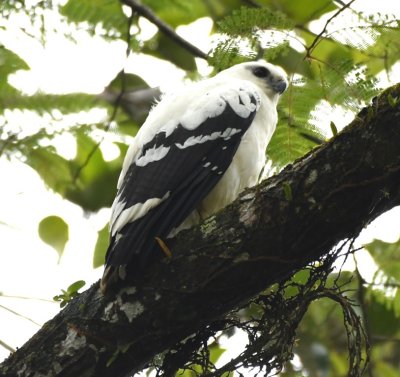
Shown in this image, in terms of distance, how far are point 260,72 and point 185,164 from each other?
1.64 meters

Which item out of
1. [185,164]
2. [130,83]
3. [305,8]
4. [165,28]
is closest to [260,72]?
[305,8]

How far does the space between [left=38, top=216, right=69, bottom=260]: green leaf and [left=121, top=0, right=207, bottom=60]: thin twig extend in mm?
1593

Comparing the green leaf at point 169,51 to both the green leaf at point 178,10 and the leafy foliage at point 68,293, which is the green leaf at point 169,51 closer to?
the green leaf at point 178,10

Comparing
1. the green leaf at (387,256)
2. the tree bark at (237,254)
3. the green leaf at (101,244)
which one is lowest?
the tree bark at (237,254)

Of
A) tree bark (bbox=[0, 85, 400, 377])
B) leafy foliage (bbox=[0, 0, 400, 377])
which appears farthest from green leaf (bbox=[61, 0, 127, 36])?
tree bark (bbox=[0, 85, 400, 377])

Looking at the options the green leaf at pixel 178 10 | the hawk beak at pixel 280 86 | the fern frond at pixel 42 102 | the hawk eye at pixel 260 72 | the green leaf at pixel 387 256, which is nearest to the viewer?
the green leaf at pixel 387 256

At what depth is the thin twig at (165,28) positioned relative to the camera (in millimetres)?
6168

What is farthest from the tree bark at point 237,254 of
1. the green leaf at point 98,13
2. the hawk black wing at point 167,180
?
the green leaf at point 98,13

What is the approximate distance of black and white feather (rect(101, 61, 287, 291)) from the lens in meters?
4.00

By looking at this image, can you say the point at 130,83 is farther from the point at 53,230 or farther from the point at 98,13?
the point at 53,230

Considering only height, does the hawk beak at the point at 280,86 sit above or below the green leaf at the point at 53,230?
above

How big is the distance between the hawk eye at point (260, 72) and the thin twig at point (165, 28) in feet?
1.71

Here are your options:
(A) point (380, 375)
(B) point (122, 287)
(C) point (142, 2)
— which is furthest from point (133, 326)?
(C) point (142, 2)

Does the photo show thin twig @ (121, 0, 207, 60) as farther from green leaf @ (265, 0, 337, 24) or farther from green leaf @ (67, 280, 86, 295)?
green leaf @ (67, 280, 86, 295)
